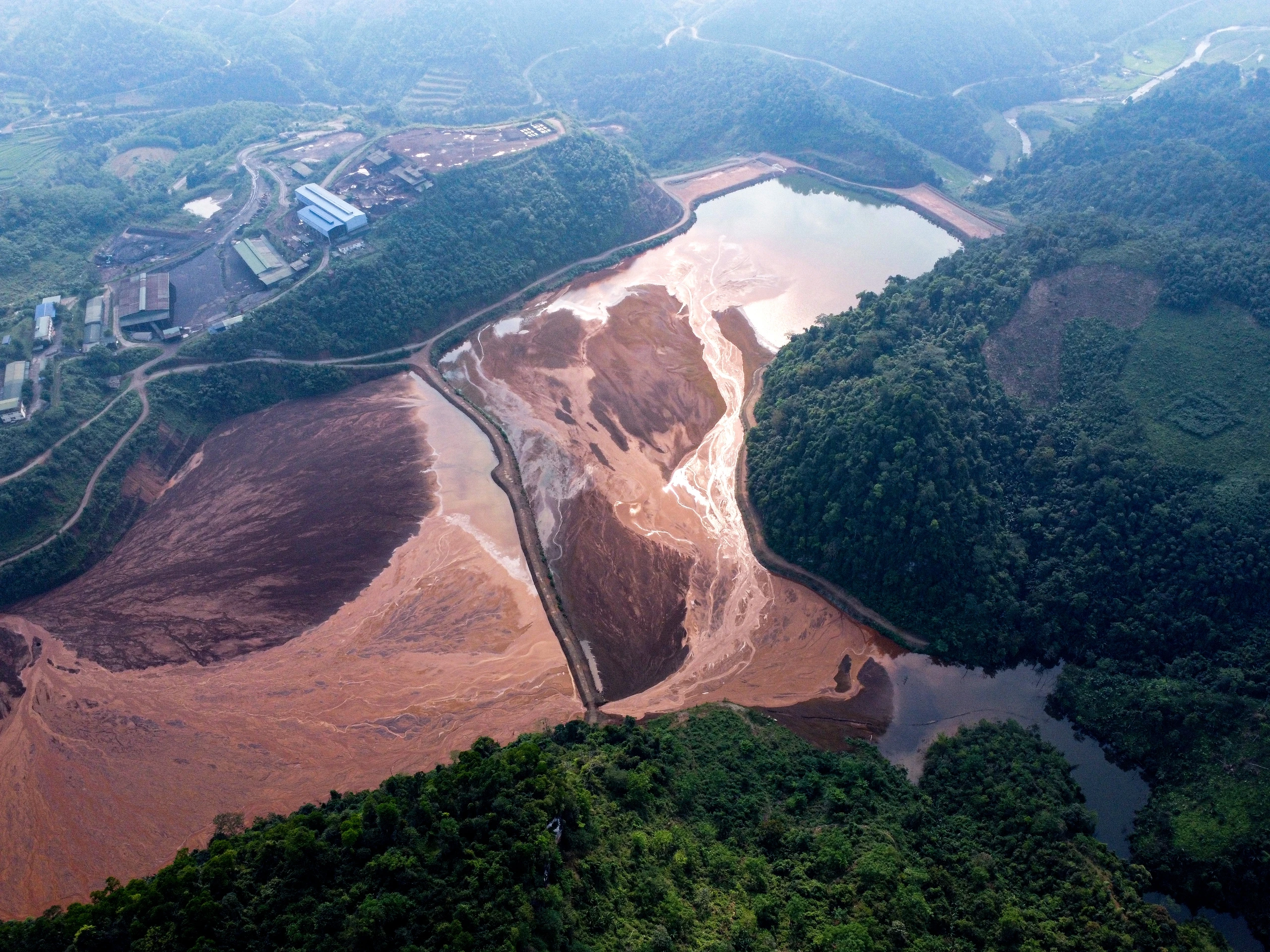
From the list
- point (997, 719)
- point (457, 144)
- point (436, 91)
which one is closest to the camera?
point (997, 719)

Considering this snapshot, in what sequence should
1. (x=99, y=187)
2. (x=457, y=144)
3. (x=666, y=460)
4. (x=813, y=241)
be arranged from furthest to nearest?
(x=457, y=144), (x=813, y=241), (x=99, y=187), (x=666, y=460)

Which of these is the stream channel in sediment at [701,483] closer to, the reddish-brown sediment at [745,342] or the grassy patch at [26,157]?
the reddish-brown sediment at [745,342]

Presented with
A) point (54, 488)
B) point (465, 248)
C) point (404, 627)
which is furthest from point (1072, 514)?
point (54, 488)

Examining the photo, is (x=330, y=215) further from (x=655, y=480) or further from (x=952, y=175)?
(x=952, y=175)

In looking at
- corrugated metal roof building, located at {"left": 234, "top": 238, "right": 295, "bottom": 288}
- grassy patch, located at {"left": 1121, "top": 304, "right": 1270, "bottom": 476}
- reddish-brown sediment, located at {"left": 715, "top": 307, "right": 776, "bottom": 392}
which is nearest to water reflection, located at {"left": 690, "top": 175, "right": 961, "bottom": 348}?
reddish-brown sediment, located at {"left": 715, "top": 307, "right": 776, "bottom": 392}

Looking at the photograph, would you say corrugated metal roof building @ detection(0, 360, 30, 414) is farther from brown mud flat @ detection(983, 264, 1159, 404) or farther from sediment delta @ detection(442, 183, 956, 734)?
brown mud flat @ detection(983, 264, 1159, 404)

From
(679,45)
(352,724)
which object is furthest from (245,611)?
(679,45)

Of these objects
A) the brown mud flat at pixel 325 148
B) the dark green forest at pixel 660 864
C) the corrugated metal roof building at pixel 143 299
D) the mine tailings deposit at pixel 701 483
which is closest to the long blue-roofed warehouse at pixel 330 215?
the brown mud flat at pixel 325 148
